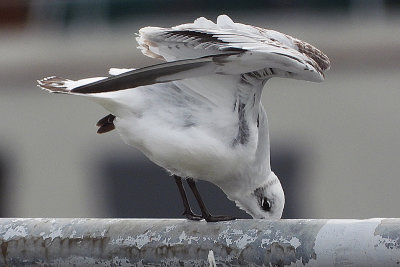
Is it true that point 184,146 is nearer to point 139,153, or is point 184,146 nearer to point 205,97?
point 205,97

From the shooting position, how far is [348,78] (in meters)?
10.3

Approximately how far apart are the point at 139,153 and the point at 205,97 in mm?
5765

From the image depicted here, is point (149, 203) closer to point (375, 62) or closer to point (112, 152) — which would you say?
point (112, 152)

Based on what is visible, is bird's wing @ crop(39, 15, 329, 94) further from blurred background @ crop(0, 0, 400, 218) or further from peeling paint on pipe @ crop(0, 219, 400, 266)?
blurred background @ crop(0, 0, 400, 218)

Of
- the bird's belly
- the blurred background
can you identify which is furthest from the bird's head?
the blurred background

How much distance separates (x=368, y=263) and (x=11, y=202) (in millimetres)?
8008

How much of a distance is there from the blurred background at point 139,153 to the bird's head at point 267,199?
5.15 metres

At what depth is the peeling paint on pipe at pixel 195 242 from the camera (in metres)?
2.63

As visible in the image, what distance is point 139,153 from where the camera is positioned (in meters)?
9.81

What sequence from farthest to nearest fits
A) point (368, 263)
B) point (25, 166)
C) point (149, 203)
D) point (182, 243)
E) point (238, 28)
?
point (25, 166), point (149, 203), point (238, 28), point (182, 243), point (368, 263)

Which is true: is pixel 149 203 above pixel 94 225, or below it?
below

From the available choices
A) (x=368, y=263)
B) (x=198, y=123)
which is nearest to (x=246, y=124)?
(x=198, y=123)

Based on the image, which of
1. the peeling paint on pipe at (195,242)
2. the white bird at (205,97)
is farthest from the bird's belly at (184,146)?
the peeling paint on pipe at (195,242)

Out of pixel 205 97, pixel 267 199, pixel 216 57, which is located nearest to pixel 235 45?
pixel 216 57
